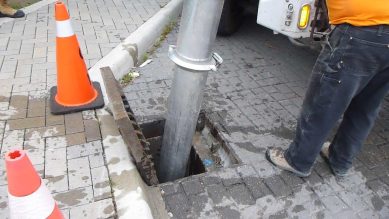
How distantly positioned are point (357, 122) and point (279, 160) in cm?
62

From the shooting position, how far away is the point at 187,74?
226cm

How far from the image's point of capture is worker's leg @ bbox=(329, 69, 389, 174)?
A: 2404 mm

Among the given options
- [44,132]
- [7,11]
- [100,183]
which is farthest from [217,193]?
[7,11]

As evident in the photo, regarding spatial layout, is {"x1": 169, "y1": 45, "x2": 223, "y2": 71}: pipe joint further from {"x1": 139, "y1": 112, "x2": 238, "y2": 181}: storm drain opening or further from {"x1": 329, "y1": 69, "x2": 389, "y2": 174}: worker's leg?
{"x1": 329, "y1": 69, "x2": 389, "y2": 174}: worker's leg

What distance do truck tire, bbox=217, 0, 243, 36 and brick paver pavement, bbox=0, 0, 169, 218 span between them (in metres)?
1.08

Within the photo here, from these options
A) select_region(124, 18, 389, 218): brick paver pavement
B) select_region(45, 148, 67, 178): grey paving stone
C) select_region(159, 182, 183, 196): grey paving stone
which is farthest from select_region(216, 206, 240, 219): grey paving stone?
select_region(45, 148, 67, 178): grey paving stone

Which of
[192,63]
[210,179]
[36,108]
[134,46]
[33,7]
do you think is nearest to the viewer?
[192,63]

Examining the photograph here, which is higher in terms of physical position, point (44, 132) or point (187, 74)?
point (187, 74)

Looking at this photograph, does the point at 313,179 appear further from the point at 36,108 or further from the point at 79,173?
the point at 36,108

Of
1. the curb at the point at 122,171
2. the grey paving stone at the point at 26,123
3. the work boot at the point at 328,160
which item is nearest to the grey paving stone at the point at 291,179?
the work boot at the point at 328,160

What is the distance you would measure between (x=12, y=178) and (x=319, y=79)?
1.83 metres

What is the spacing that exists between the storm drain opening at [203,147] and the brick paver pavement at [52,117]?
0.53 metres

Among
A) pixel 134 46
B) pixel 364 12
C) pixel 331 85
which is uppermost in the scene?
pixel 364 12

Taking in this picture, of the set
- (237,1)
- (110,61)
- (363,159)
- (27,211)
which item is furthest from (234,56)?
(27,211)
